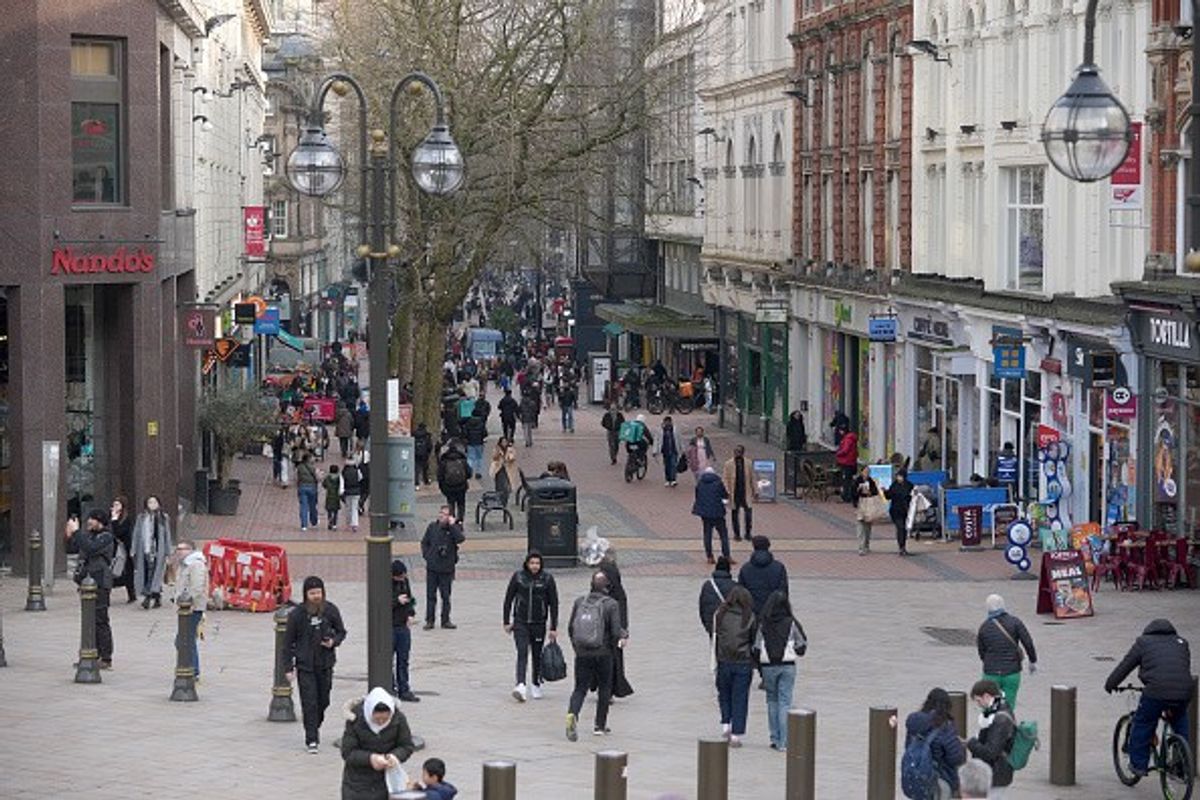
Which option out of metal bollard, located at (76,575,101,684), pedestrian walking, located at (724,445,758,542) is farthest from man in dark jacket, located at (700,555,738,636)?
pedestrian walking, located at (724,445,758,542)

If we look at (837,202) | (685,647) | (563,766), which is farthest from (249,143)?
(563,766)

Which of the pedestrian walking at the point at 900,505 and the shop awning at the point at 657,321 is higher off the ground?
the shop awning at the point at 657,321

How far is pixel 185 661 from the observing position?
24078 millimetres

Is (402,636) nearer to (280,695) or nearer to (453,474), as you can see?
(280,695)

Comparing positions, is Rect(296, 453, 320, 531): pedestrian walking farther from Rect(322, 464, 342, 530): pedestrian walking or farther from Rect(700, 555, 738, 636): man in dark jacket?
Rect(700, 555, 738, 636): man in dark jacket

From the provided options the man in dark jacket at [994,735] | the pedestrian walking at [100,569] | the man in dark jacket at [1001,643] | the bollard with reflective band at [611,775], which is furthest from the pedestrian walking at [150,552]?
the man in dark jacket at [994,735]

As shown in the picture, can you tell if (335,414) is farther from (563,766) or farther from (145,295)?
(563,766)

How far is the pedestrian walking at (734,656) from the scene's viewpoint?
21.4m

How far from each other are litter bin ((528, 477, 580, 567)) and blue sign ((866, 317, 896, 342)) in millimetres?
15047

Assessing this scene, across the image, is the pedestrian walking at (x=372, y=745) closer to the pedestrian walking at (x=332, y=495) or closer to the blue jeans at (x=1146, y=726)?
the blue jeans at (x=1146, y=726)

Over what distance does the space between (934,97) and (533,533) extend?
16.0 m

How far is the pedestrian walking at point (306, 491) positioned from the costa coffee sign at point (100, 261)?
5194 mm

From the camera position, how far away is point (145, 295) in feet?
121

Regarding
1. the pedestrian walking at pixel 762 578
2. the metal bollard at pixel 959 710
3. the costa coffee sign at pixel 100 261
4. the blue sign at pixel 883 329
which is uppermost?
the costa coffee sign at pixel 100 261
